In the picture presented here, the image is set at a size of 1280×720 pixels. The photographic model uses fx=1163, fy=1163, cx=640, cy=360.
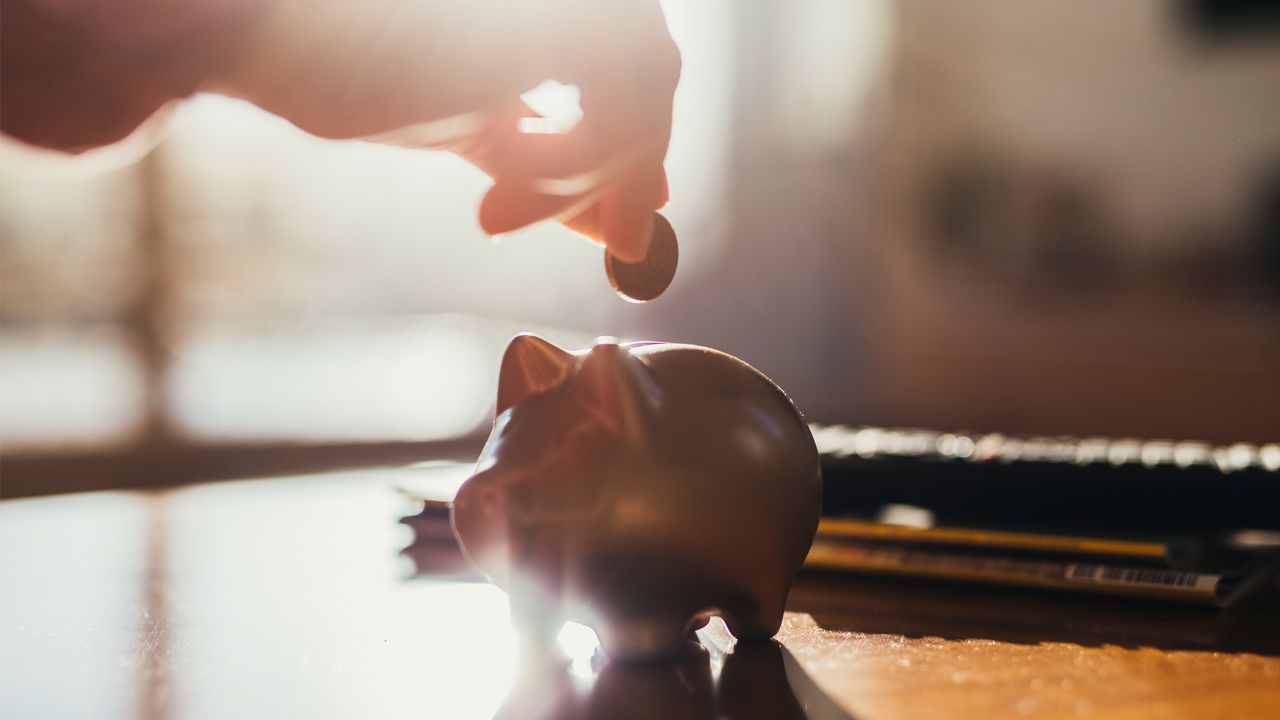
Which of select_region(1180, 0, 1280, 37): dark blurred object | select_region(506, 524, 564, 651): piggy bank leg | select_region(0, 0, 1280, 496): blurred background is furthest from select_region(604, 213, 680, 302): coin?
select_region(1180, 0, 1280, 37): dark blurred object

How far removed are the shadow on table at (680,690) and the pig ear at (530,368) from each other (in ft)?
0.41

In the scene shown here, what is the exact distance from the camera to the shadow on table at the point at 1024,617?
1.83 feet

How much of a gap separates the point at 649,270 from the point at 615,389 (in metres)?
0.14

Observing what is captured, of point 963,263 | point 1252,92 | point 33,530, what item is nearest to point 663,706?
point 33,530

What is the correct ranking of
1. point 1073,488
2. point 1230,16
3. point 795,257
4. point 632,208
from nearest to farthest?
point 632,208 < point 1073,488 < point 1230,16 < point 795,257

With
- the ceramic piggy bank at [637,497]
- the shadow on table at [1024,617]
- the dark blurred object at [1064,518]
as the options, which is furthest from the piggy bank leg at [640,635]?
the dark blurred object at [1064,518]

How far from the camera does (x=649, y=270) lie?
0.64m

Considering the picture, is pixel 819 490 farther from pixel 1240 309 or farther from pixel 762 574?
pixel 1240 309

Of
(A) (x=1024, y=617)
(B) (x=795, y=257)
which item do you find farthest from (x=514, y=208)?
(B) (x=795, y=257)

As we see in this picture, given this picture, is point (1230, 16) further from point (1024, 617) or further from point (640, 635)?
Result: point (640, 635)

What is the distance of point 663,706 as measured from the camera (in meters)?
0.46

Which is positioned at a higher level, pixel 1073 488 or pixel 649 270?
pixel 649 270

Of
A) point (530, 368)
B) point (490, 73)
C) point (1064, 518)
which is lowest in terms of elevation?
point (1064, 518)

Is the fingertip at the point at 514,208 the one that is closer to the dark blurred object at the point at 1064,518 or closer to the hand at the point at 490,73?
the hand at the point at 490,73
